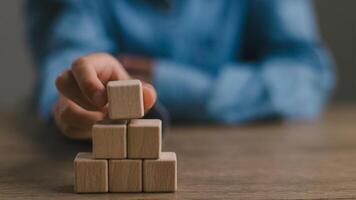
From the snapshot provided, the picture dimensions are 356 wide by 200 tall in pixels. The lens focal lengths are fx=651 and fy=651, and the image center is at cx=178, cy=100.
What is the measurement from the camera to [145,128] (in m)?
0.66

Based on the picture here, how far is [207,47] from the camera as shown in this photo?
4.15 feet

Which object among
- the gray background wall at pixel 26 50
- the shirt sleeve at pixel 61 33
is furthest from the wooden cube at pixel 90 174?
the gray background wall at pixel 26 50

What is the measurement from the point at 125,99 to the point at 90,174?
9 cm

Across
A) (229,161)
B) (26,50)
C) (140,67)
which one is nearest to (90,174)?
(229,161)

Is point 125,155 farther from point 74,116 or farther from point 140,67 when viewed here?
point 140,67

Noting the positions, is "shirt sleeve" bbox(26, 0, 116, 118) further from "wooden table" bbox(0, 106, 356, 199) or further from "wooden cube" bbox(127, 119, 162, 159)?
"wooden cube" bbox(127, 119, 162, 159)

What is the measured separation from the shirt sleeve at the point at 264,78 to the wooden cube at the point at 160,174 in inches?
17.3

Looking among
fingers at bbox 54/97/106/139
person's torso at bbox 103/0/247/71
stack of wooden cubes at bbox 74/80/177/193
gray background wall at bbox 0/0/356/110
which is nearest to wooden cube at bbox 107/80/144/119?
stack of wooden cubes at bbox 74/80/177/193

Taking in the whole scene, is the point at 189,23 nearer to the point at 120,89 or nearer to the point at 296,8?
the point at 296,8

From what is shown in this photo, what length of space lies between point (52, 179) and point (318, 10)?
46.1 inches

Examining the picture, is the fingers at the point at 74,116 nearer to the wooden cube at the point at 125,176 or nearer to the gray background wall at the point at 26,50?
the wooden cube at the point at 125,176

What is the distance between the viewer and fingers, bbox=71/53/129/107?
26.6 inches

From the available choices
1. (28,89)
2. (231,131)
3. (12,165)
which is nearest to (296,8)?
(231,131)

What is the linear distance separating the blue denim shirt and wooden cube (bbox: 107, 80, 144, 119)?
1.46 ft
